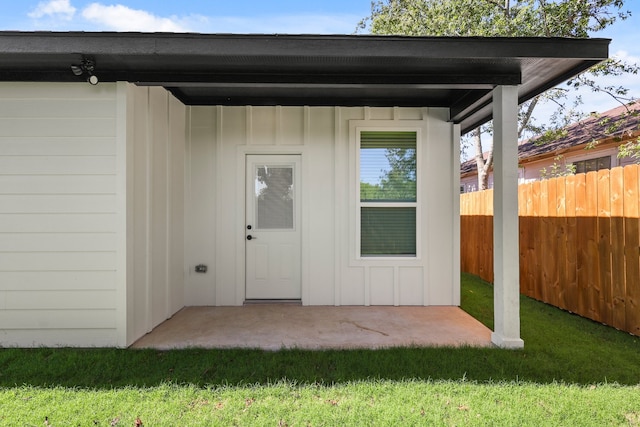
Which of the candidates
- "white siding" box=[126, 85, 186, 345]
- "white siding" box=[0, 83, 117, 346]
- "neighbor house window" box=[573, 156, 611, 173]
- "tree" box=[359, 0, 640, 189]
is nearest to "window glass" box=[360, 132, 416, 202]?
"white siding" box=[126, 85, 186, 345]

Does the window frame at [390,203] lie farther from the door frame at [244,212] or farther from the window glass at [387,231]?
the door frame at [244,212]

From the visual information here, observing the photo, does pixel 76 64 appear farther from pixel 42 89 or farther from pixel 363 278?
pixel 363 278

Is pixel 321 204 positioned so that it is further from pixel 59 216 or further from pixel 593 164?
pixel 593 164

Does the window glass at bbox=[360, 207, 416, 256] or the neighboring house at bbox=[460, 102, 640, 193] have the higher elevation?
the neighboring house at bbox=[460, 102, 640, 193]

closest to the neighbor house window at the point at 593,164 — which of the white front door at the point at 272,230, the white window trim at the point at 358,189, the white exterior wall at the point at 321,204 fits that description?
the white exterior wall at the point at 321,204

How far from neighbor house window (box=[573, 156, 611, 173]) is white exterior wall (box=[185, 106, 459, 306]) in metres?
5.92

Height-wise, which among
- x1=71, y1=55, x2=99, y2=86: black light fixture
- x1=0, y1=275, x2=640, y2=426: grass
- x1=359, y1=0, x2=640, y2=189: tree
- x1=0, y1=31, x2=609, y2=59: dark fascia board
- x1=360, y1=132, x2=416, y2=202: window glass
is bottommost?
x1=0, y1=275, x2=640, y2=426: grass

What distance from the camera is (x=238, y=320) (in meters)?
3.80

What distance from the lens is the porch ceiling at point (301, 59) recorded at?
264 cm

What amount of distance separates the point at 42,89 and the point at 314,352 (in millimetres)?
3258

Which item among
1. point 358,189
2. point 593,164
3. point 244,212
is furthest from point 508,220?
point 593,164

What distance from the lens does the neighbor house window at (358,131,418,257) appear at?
4.46 metres

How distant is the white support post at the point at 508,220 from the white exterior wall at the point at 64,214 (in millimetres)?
3248

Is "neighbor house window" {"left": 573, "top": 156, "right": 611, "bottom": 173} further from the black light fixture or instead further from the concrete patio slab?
the black light fixture
